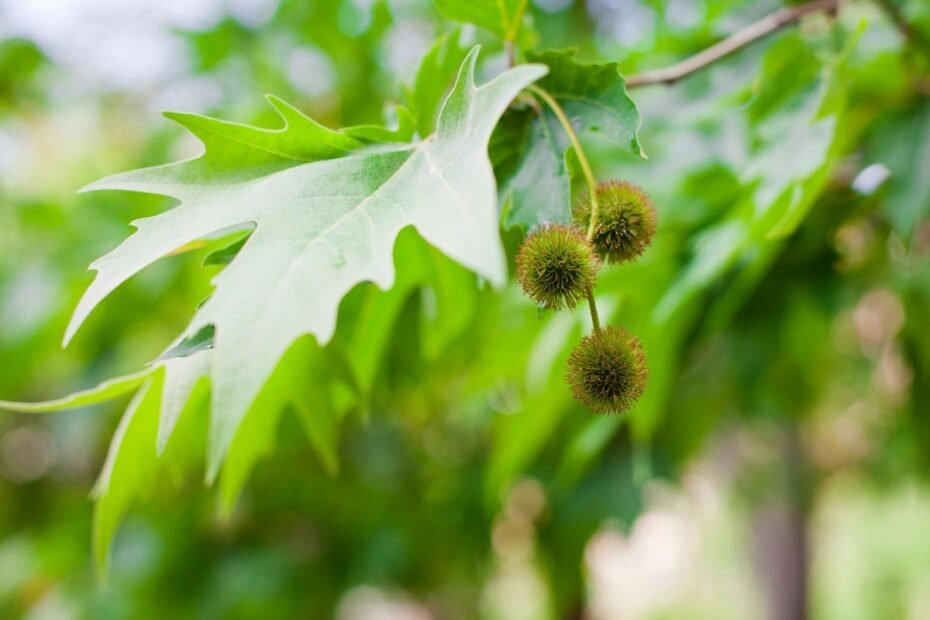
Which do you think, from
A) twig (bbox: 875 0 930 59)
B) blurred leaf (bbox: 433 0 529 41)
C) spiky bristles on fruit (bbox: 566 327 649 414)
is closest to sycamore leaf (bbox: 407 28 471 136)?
blurred leaf (bbox: 433 0 529 41)

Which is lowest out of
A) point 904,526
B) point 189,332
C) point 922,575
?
point 189,332

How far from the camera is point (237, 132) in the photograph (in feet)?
3.43

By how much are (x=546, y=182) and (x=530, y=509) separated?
2.36 m

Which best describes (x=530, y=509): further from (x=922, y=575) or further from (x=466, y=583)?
(x=922, y=575)

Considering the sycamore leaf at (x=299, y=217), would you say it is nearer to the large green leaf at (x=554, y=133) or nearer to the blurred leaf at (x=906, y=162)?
the large green leaf at (x=554, y=133)

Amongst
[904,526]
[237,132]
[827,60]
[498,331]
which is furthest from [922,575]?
[237,132]

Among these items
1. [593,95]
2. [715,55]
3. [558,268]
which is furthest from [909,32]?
[558,268]

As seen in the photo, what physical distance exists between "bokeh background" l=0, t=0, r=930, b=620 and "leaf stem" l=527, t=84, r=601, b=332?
205 mm

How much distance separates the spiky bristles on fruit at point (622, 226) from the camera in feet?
3.49

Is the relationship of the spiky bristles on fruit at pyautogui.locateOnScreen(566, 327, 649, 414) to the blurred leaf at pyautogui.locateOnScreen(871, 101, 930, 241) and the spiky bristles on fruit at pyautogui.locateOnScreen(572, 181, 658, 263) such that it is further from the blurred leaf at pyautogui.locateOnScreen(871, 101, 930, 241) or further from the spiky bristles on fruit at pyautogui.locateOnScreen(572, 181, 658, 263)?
the blurred leaf at pyautogui.locateOnScreen(871, 101, 930, 241)

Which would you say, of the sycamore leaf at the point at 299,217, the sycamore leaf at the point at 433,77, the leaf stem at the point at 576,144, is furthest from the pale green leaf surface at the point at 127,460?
the leaf stem at the point at 576,144

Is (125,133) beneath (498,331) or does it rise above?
above

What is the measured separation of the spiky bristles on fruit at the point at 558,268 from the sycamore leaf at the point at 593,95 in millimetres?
167

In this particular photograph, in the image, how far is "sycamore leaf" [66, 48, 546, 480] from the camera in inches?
28.1
